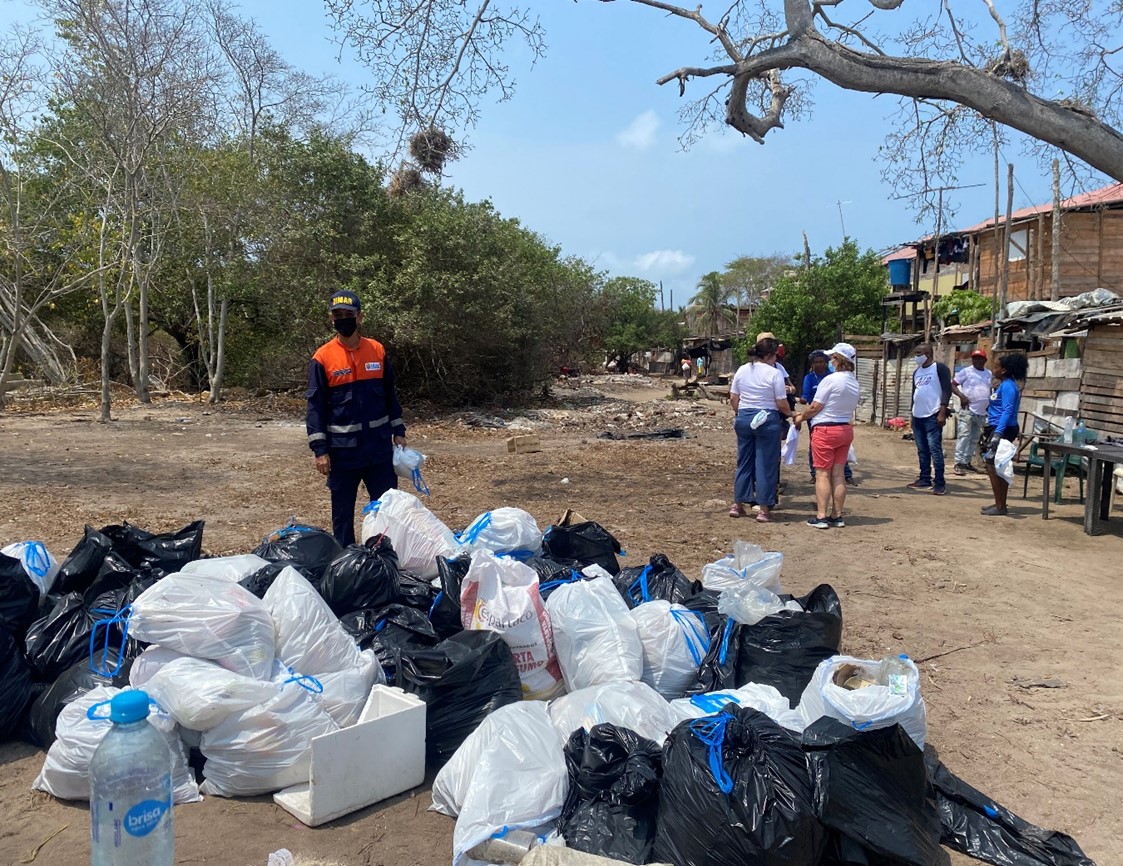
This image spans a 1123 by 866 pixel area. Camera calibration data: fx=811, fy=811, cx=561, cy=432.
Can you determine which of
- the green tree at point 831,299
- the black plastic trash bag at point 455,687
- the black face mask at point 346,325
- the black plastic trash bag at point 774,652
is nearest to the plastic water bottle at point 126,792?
the black plastic trash bag at point 455,687

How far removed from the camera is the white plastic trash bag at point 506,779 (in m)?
2.38

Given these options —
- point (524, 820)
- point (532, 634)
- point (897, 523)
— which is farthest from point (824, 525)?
point (524, 820)

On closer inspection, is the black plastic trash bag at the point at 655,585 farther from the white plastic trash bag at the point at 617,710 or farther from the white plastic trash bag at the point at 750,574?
the white plastic trash bag at the point at 617,710

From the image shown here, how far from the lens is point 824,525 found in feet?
23.0

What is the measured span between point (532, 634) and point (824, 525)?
4485mm

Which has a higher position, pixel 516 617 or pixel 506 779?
pixel 516 617

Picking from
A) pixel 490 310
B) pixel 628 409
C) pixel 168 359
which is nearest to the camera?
pixel 490 310

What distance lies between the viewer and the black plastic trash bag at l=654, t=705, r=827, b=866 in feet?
7.04

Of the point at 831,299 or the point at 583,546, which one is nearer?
the point at 583,546

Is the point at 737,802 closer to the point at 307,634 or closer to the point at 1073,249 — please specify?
the point at 307,634

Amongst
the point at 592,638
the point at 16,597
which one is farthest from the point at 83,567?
the point at 592,638

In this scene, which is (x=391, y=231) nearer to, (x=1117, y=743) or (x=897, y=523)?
(x=897, y=523)

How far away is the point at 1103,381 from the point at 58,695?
11.4 meters

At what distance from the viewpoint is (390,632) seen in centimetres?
336
